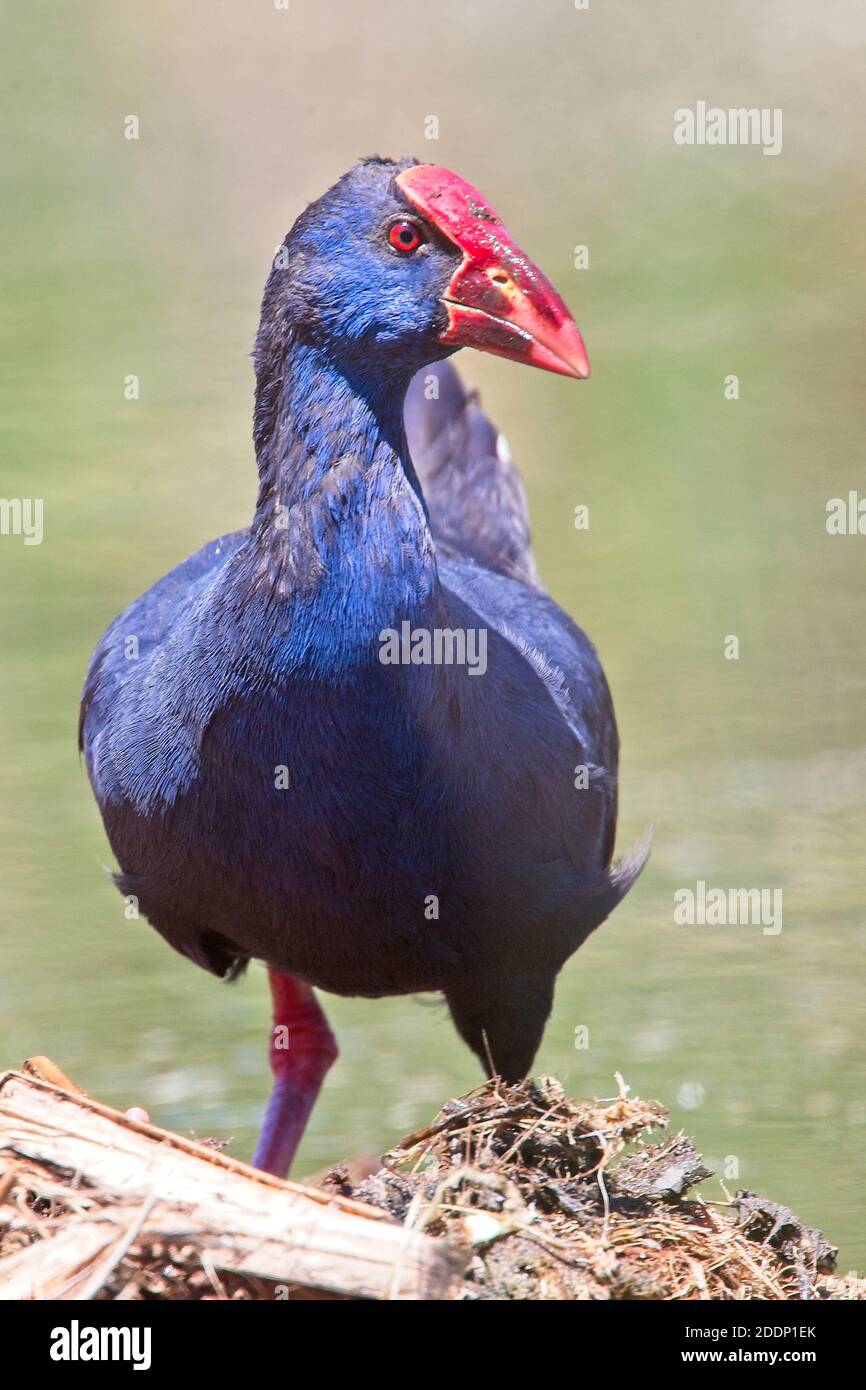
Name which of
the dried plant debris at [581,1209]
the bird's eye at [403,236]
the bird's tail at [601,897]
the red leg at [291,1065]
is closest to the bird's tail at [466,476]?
the bird's tail at [601,897]

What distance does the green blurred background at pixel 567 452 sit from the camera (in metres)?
5.36

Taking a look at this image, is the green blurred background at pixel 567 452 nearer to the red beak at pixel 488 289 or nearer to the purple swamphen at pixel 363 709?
the purple swamphen at pixel 363 709

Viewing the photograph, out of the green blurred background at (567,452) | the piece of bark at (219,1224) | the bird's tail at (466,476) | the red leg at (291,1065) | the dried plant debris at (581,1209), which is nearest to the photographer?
the piece of bark at (219,1224)

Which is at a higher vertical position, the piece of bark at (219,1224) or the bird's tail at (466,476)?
the bird's tail at (466,476)

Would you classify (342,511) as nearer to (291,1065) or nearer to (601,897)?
(601,897)

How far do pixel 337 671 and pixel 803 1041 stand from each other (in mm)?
2240

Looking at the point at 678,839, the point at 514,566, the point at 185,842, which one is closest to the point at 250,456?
the point at 678,839

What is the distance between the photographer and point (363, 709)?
3658 millimetres

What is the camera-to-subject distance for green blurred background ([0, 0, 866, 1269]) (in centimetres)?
536

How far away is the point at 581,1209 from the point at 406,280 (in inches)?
65.8

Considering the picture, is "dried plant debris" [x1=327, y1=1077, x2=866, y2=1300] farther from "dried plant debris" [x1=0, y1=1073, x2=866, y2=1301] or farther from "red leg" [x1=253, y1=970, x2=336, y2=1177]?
"red leg" [x1=253, y1=970, x2=336, y2=1177]

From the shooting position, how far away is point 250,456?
29.0ft

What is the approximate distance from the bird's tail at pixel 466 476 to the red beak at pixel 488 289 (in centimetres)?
134

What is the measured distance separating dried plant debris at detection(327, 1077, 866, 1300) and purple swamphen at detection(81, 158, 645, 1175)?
41 cm
